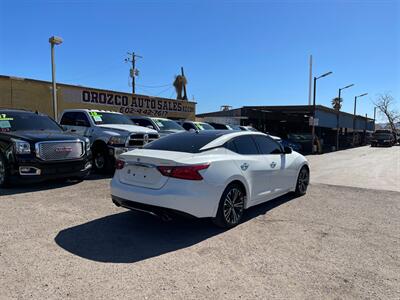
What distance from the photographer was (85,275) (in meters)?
3.62

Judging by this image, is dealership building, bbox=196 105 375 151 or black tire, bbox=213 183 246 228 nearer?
black tire, bbox=213 183 246 228

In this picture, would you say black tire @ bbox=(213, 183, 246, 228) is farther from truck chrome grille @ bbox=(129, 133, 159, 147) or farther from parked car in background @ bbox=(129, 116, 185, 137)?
parked car in background @ bbox=(129, 116, 185, 137)

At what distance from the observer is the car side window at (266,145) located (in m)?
6.45

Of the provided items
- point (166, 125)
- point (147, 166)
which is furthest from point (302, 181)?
point (166, 125)

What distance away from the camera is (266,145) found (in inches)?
262

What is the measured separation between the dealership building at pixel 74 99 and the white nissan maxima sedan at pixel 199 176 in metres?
14.7

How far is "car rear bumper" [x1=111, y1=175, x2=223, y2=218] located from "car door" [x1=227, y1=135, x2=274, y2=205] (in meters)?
0.88

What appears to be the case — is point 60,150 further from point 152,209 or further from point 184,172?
point 184,172

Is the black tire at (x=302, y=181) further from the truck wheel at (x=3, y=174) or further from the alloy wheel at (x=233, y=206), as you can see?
the truck wheel at (x=3, y=174)

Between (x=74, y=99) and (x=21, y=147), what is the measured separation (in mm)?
13735

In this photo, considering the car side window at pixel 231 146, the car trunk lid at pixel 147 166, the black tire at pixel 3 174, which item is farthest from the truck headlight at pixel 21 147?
the car side window at pixel 231 146

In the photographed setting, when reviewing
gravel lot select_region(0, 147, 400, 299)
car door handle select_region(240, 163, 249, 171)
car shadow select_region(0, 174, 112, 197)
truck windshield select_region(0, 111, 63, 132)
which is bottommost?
gravel lot select_region(0, 147, 400, 299)

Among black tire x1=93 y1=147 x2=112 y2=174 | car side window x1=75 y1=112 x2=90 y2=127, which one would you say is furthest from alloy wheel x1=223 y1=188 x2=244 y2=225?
car side window x1=75 y1=112 x2=90 y2=127

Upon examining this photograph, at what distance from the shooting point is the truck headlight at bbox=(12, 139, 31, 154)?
749 cm
